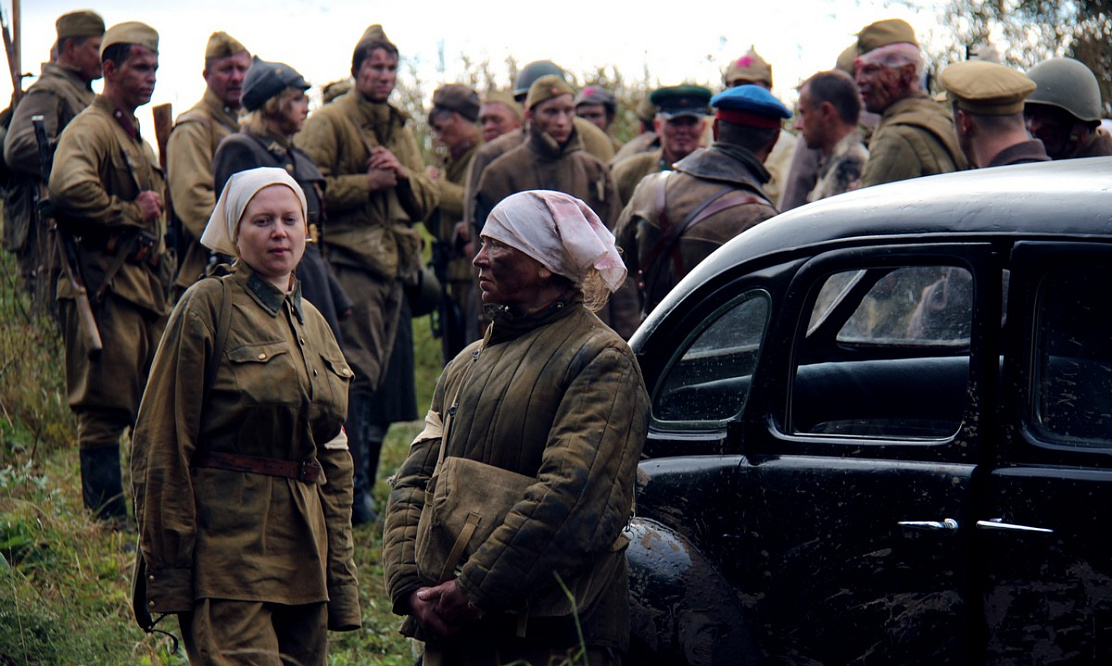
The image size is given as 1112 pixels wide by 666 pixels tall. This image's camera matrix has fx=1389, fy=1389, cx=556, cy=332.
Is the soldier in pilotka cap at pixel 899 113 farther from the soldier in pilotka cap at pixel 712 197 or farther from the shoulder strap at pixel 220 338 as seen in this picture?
the shoulder strap at pixel 220 338

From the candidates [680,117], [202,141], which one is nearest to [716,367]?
[202,141]

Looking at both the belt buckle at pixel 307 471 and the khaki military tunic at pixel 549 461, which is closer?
the khaki military tunic at pixel 549 461

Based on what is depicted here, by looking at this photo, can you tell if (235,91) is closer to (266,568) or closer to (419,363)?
(266,568)

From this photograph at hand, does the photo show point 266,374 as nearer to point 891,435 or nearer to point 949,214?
point 891,435

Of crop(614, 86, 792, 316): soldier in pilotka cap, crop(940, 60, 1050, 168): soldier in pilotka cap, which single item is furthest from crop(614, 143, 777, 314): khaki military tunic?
crop(940, 60, 1050, 168): soldier in pilotka cap

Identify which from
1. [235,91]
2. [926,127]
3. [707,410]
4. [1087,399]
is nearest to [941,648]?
[1087,399]

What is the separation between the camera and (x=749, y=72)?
29.8ft

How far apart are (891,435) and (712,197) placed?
2.76 metres

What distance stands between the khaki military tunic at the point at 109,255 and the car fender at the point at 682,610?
3799 millimetres

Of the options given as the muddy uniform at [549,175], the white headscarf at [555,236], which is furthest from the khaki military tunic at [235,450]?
the muddy uniform at [549,175]

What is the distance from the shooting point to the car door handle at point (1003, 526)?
2912 mm

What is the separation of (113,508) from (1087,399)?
4971 mm

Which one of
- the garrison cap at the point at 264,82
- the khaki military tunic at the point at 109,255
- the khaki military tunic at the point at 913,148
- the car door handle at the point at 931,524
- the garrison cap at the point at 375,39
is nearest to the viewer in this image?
the car door handle at the point at 931,524

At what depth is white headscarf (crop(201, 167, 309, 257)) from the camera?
167 inches
